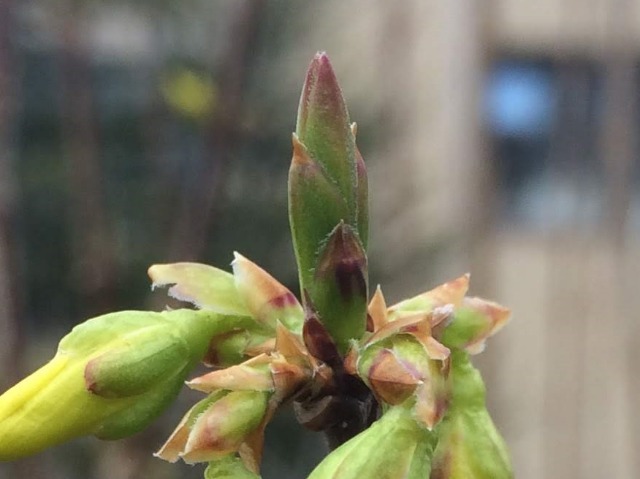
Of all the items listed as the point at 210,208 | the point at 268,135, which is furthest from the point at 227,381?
the point at 268,135

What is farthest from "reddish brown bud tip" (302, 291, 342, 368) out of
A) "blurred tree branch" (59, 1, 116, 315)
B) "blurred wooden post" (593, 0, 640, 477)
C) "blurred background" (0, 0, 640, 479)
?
"blurred wooden post" (593, 0, 640, 477)

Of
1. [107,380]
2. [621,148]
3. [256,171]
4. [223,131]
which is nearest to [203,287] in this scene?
[107,380]

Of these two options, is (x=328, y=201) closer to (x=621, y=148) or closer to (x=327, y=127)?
(x=327, y=127)

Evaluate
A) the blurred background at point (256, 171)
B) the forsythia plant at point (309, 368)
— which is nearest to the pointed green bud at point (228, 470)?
the forsythia plant at point (309, 368)

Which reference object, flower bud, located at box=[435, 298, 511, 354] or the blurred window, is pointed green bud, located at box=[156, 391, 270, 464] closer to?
flower bud, located at box=[435, 298, 511, 354]

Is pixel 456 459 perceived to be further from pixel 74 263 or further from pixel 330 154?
pixel 74 263

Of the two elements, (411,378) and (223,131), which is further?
(223,131)
